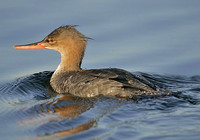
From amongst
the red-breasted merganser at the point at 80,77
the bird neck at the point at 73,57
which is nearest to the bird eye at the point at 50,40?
the red-breasted merganser at the point at 80,77

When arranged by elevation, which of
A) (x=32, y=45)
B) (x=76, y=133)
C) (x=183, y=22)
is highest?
(x=183, y=22)

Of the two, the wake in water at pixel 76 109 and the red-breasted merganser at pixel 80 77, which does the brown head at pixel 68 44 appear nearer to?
the red-breasted merganser at pixel 80 77

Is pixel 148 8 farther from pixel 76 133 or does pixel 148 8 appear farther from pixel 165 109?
pixel 76 133

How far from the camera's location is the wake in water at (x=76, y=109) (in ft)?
23.5

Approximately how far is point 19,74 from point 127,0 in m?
4.64

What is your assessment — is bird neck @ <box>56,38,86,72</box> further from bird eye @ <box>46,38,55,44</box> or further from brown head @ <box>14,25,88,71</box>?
bird eye @ <box>46,38,55,44</box>

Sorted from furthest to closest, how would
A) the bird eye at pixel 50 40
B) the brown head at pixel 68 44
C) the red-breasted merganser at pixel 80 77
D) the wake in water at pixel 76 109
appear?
the bird eye at pixel 50 40
the brown head at pixel 68 44
the red-breasted merganser at pixel 80 77
the wake in water at pixel 76 109

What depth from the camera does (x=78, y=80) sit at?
380 inches

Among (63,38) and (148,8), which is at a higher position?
(148,8)

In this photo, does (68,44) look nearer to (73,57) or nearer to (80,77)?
(73,57)

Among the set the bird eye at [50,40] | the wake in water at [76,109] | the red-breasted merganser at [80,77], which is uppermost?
the bird eye at [50,40]

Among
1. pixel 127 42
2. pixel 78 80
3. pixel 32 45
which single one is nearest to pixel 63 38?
pixel 32 45

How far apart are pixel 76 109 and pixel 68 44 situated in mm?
2658

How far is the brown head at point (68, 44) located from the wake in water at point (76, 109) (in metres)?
0.79
